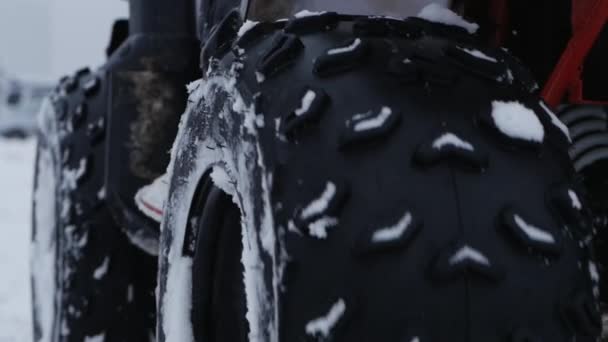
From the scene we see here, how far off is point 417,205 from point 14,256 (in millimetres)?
4336

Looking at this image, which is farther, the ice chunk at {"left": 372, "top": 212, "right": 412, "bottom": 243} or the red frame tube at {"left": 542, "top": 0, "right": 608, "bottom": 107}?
the red frame tube at {"left": 542, "top": 0, "right": 608, "bottom": 107}

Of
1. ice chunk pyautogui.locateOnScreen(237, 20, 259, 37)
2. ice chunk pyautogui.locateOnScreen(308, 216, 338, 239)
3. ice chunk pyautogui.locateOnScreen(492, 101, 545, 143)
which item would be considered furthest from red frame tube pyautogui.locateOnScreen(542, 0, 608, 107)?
ice chunk pyautogui.locateOnScreen(308, 216, 338, 239)

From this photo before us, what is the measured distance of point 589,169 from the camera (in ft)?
4.75

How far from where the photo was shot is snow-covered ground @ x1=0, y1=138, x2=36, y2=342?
10.2 ft

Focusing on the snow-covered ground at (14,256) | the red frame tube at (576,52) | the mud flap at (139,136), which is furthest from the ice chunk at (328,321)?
the snow-covered ground at (14,256)

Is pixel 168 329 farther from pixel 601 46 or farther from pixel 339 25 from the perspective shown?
pixel 601 46

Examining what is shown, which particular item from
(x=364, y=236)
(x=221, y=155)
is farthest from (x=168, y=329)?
(x=364, y=236)

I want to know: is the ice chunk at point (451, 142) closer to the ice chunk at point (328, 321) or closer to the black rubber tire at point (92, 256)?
the ice chunk at point (328, 321)

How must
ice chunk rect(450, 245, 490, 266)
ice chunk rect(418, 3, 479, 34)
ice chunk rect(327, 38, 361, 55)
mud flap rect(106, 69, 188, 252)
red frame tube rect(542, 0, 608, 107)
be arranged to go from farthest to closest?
mud flap rect(106, 69, 188, 252) → red frame tube rect(542, 0, 608, 107) → ice chunk rect(418, 3, 479, 34) → ice chunk rect(327, 38, 361, 55) → ice chunk rect(450, 245, 490, 266)

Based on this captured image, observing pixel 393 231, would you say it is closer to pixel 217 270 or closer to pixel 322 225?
pixel 322 225

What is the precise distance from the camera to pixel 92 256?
1657 mm

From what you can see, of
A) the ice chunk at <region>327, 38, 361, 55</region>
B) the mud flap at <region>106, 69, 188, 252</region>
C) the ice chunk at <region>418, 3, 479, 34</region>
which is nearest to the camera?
the ice chunk at <region>327, 38, 361, 55</region>

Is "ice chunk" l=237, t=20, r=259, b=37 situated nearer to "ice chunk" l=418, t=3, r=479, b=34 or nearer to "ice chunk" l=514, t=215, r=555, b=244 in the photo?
"ice chunk" l=418, t=3, r=479, b=34

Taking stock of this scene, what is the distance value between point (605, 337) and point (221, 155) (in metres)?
0.70
